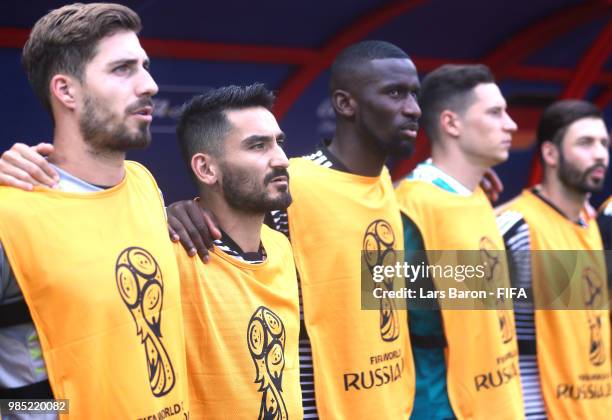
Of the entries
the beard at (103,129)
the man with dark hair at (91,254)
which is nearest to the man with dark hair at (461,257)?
the man with dark hair at (91,254)

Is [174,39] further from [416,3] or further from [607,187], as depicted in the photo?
[607,187]

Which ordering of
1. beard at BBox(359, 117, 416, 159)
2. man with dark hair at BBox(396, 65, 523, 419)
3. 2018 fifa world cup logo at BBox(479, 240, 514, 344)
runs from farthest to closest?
1. 2018 fifa world cup logo at BBox(479, 240, 514, 344)
2. man with dark hair at BBox(396, 65, 523, 419)
3. beard at BBox(359, 117, 416, 159)

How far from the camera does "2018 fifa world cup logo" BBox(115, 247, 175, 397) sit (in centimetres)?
271

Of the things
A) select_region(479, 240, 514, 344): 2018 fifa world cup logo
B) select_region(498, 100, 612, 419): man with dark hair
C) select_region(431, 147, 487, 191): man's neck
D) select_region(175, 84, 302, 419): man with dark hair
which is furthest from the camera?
select_region(498, 100, 612, 419): man with dark hair

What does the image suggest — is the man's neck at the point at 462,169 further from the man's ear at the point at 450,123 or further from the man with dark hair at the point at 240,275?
the man with dark hair at the point at 240,275

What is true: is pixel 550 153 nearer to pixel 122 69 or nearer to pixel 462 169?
pixel 462 169

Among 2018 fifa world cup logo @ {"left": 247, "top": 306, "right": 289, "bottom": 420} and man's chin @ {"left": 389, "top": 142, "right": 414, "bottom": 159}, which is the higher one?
man's chin @ {"left": 389, "top": 142, "right": 414, "bottom": 159}

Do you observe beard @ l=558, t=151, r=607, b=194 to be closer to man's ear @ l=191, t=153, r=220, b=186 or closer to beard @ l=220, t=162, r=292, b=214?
beard @ l=220, t=162, r=292, b=214

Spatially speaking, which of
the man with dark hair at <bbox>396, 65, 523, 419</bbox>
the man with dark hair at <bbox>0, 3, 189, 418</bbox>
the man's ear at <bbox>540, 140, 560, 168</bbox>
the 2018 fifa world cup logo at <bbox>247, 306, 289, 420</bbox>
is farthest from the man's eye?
the man's ear at <bbox>540, 140, 560, 168</bbox>

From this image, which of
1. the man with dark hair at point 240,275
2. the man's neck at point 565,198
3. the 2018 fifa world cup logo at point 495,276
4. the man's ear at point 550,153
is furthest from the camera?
the man's ear at point 550,153

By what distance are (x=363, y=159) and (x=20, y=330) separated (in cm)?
158

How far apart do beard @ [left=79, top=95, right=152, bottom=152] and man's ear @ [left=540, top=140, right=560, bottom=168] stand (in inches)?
106

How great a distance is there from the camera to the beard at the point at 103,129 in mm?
2711

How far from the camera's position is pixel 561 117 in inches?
194
